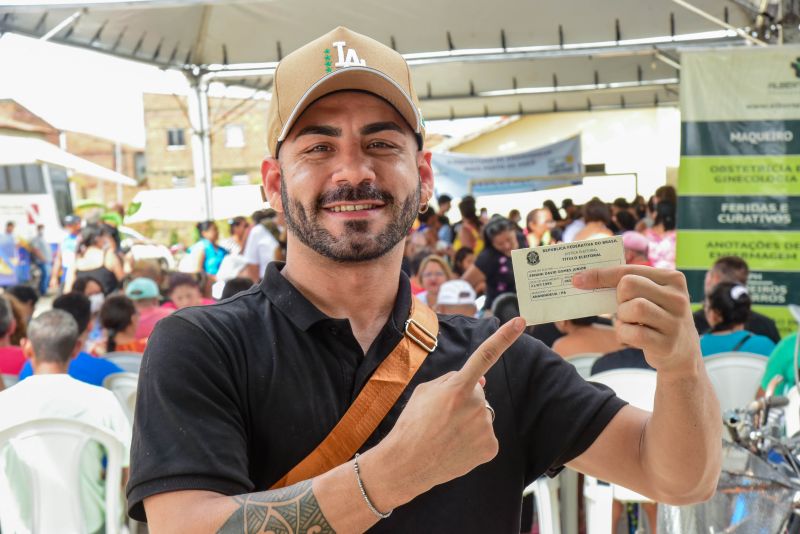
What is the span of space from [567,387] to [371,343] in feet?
1.32

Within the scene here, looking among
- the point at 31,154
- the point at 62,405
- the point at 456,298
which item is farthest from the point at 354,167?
the point at 31,154

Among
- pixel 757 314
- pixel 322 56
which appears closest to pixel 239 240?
pixel 757 314

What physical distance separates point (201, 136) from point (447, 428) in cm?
1448

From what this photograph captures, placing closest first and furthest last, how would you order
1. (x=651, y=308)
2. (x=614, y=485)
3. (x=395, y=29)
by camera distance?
1. (x=651, y=308)
2. (x=614, y=485)
3. (x=395, y=29)

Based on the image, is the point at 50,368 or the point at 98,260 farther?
the point at 98,260

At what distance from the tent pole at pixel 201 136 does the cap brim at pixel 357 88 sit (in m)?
12.9

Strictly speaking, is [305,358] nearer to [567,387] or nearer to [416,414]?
[416,414]

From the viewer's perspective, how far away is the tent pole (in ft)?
47.7

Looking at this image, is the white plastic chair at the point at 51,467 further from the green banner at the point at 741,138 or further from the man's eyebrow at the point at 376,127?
the green banner at the point at 741,138

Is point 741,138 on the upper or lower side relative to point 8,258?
upper

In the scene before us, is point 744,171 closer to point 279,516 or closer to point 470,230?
point 470,230

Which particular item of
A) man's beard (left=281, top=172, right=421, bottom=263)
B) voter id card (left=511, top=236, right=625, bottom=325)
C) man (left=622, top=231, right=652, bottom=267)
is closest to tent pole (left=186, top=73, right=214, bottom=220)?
man (left=622, top=231, right=652, bottom=267)

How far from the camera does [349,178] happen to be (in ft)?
6.16

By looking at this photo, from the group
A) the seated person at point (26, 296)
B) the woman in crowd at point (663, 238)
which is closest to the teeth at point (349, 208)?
the seated person at point (26, 296)
